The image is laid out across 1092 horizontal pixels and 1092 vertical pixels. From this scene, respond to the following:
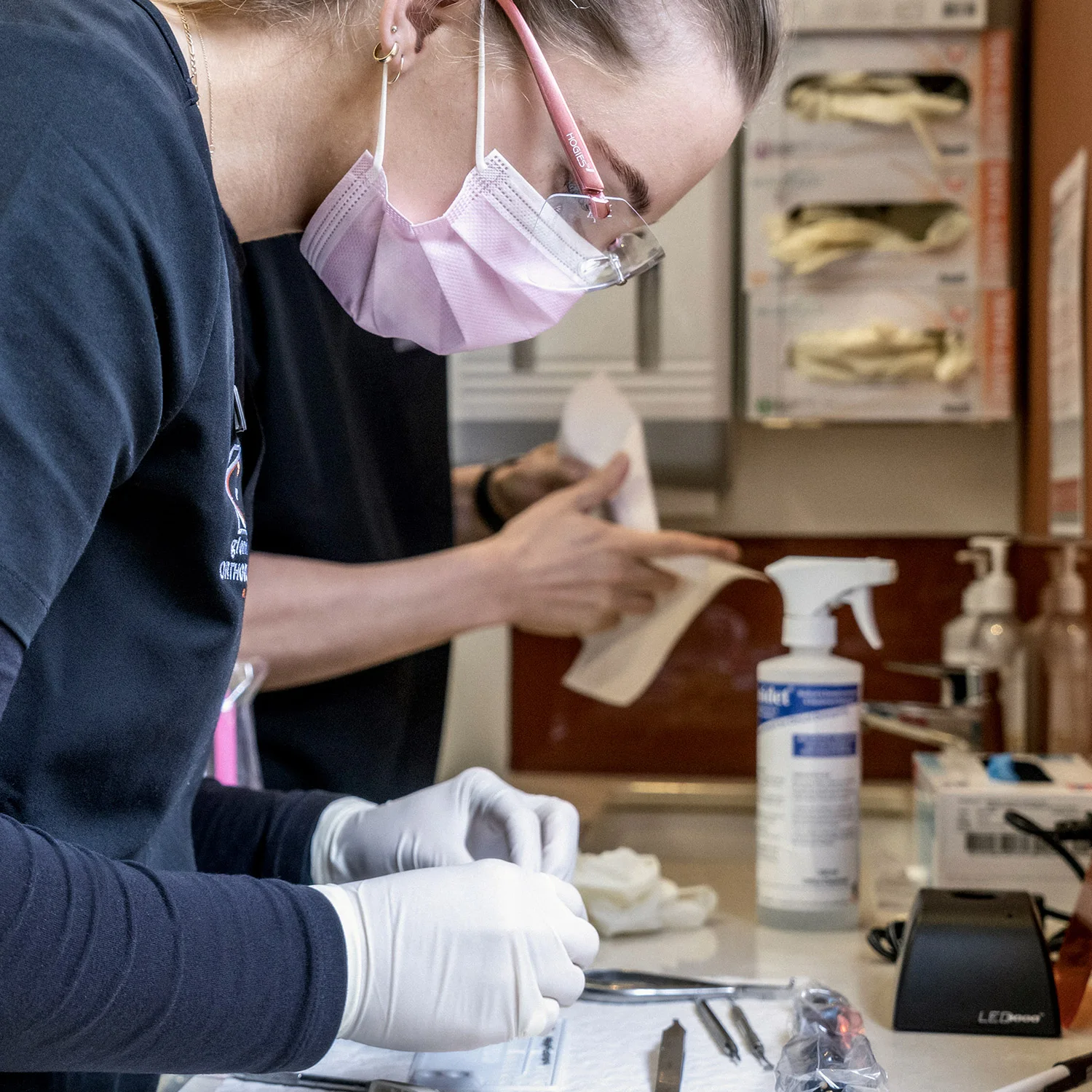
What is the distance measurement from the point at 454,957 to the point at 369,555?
110cm

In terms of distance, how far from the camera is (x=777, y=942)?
1.18m

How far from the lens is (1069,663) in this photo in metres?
1.65

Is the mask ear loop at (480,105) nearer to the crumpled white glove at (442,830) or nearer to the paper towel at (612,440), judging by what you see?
the crumpled white glove at (442,830)

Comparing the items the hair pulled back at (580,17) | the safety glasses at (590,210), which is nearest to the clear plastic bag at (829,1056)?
the safety glasses at (590,210)

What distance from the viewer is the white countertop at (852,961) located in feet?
2.75

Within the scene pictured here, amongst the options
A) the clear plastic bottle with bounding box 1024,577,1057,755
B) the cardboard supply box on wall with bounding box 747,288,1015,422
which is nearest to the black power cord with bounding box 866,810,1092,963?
the clear plastic bottle with bounding box 1024,577,1057,755

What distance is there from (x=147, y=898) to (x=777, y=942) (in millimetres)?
748

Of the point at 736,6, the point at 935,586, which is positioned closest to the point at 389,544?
the point at 935,586

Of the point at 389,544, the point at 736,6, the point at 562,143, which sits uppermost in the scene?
the point at 736,6

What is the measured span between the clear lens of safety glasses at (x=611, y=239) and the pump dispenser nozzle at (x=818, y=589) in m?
0.41

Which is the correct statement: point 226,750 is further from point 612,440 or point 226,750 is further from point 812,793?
point 612,440

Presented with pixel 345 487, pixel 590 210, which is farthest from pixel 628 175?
pixel 345 487

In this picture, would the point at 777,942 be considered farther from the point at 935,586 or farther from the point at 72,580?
the point at 935,586

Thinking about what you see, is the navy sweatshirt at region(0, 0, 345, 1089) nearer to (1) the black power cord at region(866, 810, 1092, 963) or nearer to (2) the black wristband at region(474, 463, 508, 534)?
(1) the black power cord at region(866, 810, 1092, 963)
